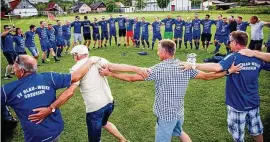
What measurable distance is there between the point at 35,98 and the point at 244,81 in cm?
308

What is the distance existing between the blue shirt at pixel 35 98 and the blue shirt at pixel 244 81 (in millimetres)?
2535

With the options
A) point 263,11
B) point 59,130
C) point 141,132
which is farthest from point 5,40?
point 263,11

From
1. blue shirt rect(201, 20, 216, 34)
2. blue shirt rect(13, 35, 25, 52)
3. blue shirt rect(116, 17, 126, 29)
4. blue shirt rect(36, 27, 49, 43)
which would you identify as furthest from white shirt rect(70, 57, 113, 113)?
blue shirt rect(116, 17, 126, 29)

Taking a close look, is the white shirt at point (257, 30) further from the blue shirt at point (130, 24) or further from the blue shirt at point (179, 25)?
the blue shirt at point (130, 24)

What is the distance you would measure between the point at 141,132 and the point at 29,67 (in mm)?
3299

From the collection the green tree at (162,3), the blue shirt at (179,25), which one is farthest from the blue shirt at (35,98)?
the green tree at (162,3)

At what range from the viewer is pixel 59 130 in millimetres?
3574

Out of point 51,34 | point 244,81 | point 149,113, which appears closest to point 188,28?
point 51,34

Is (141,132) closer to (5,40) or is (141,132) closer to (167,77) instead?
(167,77)

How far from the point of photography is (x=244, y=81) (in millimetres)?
3879

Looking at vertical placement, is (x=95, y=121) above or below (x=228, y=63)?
below

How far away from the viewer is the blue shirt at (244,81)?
3842mm

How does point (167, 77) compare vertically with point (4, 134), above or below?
Result: above

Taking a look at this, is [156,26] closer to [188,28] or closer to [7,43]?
[188,28]
